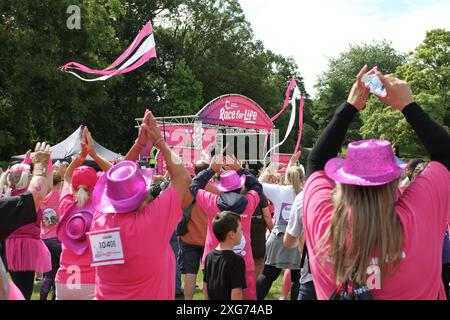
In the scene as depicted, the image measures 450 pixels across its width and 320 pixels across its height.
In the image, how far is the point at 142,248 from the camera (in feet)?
11.3

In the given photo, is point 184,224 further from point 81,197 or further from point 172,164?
point 172,164

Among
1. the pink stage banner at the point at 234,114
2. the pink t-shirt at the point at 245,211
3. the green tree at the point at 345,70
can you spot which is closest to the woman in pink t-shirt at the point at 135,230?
the pink t-shirt at the point at 245,211

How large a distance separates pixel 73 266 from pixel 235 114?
20778 millimetres

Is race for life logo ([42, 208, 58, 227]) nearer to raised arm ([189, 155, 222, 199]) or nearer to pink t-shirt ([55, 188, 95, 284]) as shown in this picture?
raised arm ([189, 155, 222, 199])

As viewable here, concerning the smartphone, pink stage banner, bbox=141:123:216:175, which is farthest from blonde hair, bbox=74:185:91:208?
pink stage banner, bbox=141:123:216:175

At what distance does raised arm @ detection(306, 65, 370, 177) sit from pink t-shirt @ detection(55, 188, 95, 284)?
277cm

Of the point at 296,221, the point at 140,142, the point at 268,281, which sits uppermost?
the point at 140,142

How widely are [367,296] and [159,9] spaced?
46.9 m

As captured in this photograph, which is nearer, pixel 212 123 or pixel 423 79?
pixel 212 123

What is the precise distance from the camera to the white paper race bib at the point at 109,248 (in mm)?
3439

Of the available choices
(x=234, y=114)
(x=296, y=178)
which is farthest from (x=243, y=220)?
(x=234, y=114)

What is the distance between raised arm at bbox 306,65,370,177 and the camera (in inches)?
103

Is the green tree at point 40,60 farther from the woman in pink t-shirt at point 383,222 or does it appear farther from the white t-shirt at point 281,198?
the woman in pink t-shirt at point 383,222
